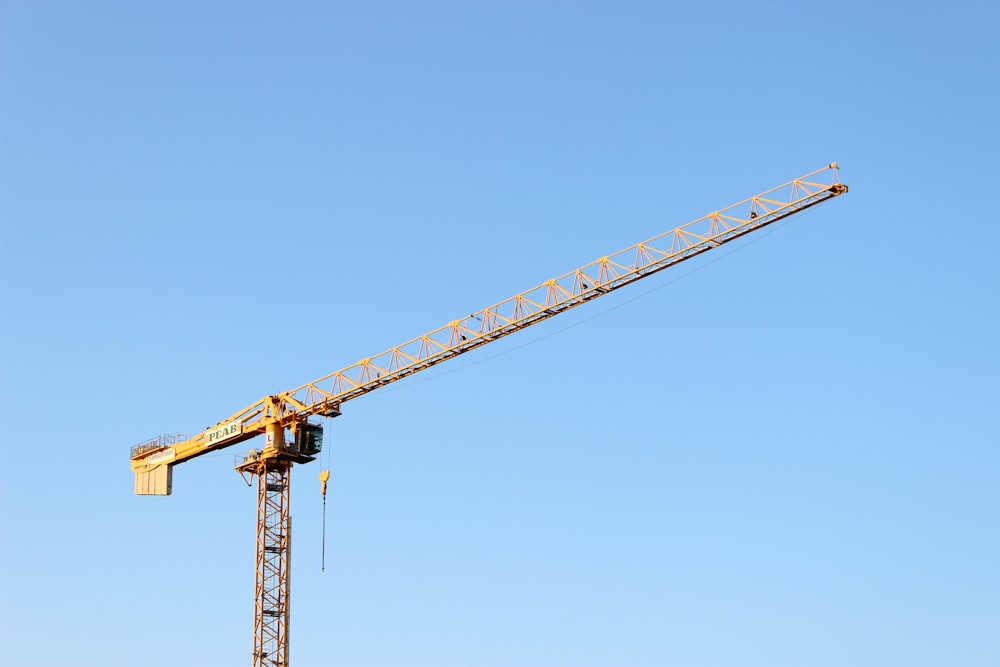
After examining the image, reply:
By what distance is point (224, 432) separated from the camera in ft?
423

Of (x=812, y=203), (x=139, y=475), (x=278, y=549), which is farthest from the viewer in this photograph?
(x=139, y=475)

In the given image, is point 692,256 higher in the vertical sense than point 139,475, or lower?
higher

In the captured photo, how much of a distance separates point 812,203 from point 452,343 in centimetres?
3006

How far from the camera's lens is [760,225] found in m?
119

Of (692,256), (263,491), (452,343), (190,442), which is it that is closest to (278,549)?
(263,491)

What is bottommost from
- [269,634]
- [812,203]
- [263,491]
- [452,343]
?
[269,634]

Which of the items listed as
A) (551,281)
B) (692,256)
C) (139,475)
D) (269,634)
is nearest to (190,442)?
(139,475)

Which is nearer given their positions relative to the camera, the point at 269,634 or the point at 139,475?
the point at 269,634

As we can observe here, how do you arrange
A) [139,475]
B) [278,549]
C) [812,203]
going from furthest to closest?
[139,475] < [278,549] < [812,203]

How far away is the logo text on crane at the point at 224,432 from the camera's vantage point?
128 metres

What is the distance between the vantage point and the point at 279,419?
126 m

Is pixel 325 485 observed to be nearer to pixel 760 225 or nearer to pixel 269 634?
pixel 269 634

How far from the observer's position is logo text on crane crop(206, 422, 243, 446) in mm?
128000

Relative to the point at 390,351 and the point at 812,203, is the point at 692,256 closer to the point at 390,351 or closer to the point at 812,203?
the point at 812,203
